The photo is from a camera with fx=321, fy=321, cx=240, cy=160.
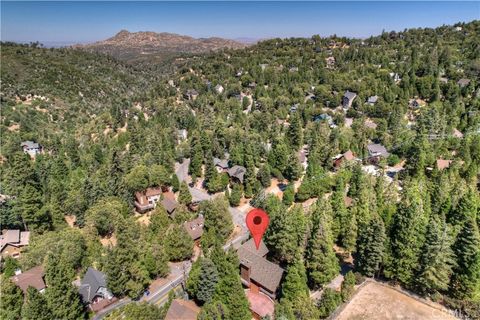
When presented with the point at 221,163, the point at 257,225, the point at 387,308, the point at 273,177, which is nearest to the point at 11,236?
the point at 221,163

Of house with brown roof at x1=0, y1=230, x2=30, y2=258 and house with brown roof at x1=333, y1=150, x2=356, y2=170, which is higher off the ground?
house with brown roof at x1=333, y1=150, x2=356, y2=170

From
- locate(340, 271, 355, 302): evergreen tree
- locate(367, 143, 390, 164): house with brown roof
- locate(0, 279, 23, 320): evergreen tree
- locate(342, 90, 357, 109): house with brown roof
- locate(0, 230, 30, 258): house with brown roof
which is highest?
locate(342, 90, 357, 109): house with brown roof

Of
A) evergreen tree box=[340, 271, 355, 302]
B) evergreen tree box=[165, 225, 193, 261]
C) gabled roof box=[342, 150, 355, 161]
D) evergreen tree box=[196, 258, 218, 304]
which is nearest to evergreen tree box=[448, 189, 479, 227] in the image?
evergreen tree box=[340, 271, 355, 302]

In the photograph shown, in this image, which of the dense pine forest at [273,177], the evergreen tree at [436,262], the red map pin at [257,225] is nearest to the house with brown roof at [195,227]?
the dense pine forest at [273,177]

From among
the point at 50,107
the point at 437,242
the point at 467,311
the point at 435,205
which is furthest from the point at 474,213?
the point at 50,107

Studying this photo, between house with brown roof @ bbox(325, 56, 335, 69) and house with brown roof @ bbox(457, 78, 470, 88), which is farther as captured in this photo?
house with brown roof @ bbox(325, 56, 335, 69)

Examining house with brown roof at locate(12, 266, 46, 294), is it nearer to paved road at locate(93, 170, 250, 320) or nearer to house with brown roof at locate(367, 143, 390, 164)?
paved road at locate(93, 170, 250, 320)
